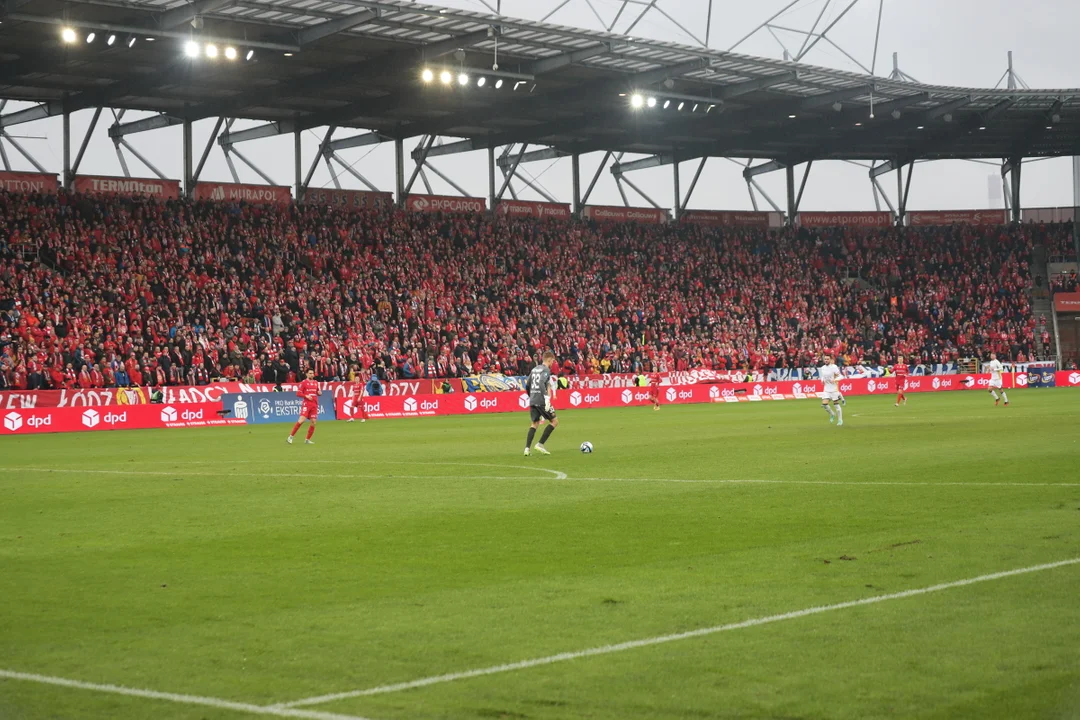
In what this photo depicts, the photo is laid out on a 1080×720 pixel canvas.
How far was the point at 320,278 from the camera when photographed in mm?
52250

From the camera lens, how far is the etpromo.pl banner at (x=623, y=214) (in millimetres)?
68750

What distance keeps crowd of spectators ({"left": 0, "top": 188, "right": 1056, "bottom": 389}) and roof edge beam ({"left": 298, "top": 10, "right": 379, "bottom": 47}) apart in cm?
1106

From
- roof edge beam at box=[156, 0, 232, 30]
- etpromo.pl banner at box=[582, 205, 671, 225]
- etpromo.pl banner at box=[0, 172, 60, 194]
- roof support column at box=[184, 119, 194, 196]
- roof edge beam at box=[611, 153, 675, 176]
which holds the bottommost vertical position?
etpromo.pl banner at box=[0, 172, 60, 194]

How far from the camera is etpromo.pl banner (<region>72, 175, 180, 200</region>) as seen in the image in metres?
52.0

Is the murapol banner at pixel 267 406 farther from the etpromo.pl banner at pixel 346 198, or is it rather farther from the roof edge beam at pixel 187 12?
the etpromo.pl banner at pixel 346 198

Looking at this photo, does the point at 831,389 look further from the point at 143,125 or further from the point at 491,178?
the point at 143,125

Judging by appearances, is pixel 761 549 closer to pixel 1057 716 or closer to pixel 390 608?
pixel 390 608

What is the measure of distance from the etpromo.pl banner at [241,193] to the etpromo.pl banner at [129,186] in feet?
3.89

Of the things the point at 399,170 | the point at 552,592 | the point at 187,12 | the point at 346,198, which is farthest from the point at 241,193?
the point at 552,592

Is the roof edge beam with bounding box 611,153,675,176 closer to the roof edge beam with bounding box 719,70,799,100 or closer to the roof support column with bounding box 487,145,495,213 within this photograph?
the roof support column with bounding box 487,145,495,213

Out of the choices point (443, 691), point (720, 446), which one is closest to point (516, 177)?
point (720, 446)

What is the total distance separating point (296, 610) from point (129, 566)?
2935 millimetres

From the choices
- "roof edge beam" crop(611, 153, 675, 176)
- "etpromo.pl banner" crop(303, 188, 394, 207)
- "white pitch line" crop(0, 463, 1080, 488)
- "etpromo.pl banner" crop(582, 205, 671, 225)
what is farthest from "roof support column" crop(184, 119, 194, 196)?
"white pitch line" crop(0, 463, 1080, 488)

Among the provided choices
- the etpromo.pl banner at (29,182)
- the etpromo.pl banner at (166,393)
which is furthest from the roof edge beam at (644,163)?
the etpromo.pl banner at (29,182)
